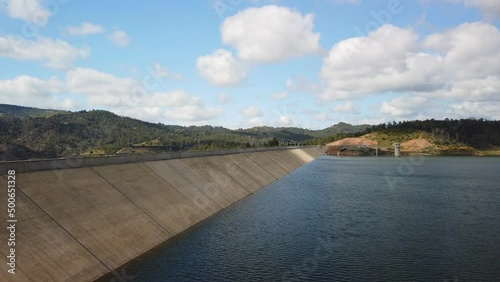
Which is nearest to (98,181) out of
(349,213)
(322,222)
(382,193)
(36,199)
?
(36,199)

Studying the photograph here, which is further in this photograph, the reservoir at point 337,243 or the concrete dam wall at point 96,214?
the reservoir at point 337,243

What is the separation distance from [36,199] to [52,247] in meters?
5.52

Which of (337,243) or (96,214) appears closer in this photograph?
(96,214)

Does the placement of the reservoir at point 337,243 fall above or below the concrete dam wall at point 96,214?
below

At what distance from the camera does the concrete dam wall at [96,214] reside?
2477 cm

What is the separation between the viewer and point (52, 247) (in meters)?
25.8

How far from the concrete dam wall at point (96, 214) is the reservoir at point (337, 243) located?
1855 mm

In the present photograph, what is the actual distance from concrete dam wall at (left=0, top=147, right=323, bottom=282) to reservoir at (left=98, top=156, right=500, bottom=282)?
1855mm

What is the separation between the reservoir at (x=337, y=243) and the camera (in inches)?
1092

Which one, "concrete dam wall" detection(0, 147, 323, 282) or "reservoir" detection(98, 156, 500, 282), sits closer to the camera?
"concrete dam wall" detection(0, 147, 323, 282)

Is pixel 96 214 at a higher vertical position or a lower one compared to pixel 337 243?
higher

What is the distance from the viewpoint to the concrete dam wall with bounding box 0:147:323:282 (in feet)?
81.3

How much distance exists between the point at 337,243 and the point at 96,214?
2063 cm

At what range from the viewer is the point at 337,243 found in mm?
35594
